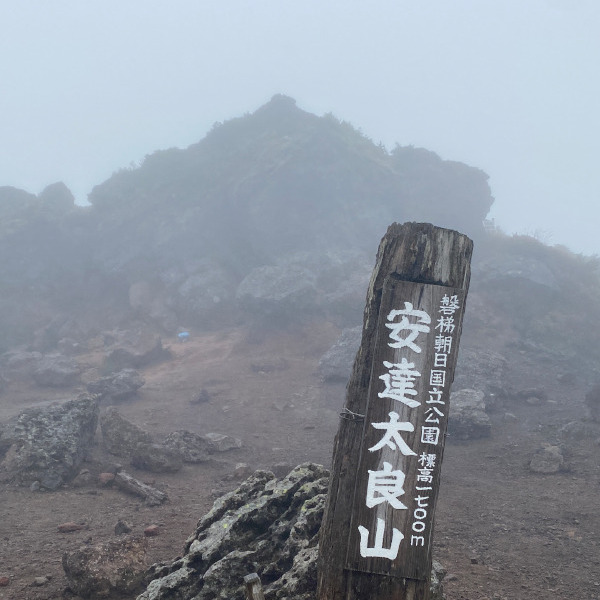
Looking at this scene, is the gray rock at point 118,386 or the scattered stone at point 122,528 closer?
the scattered stone at point 122,528

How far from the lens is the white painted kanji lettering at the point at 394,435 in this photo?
3766mm

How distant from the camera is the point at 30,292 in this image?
3269 centimetres

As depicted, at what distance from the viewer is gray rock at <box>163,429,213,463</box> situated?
38.8ft

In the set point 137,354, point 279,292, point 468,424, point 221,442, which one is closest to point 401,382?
point 221,442

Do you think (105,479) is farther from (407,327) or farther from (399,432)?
(407,327)

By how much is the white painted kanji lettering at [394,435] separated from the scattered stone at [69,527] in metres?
6.23

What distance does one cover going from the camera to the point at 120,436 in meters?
11.6

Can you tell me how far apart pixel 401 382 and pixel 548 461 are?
373 inches

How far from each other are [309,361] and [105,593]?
1839 centimetres

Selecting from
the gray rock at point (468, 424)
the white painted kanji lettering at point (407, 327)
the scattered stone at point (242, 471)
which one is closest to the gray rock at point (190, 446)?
the scattered stone at point (242, 471)

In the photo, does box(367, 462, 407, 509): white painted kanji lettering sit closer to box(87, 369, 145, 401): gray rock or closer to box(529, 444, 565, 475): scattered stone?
box(529, 444, 565, 475): scattered stone

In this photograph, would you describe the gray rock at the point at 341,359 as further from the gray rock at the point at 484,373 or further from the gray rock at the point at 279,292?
the gray rock at the point at 279,292

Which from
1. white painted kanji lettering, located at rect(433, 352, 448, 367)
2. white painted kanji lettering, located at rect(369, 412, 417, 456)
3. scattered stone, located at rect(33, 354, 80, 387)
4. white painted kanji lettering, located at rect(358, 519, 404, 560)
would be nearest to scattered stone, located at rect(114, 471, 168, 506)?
white painted kanji lettering, located at rect(358, 519, 404, 560)

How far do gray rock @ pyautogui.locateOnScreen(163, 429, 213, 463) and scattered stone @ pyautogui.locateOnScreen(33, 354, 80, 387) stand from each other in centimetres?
1038
